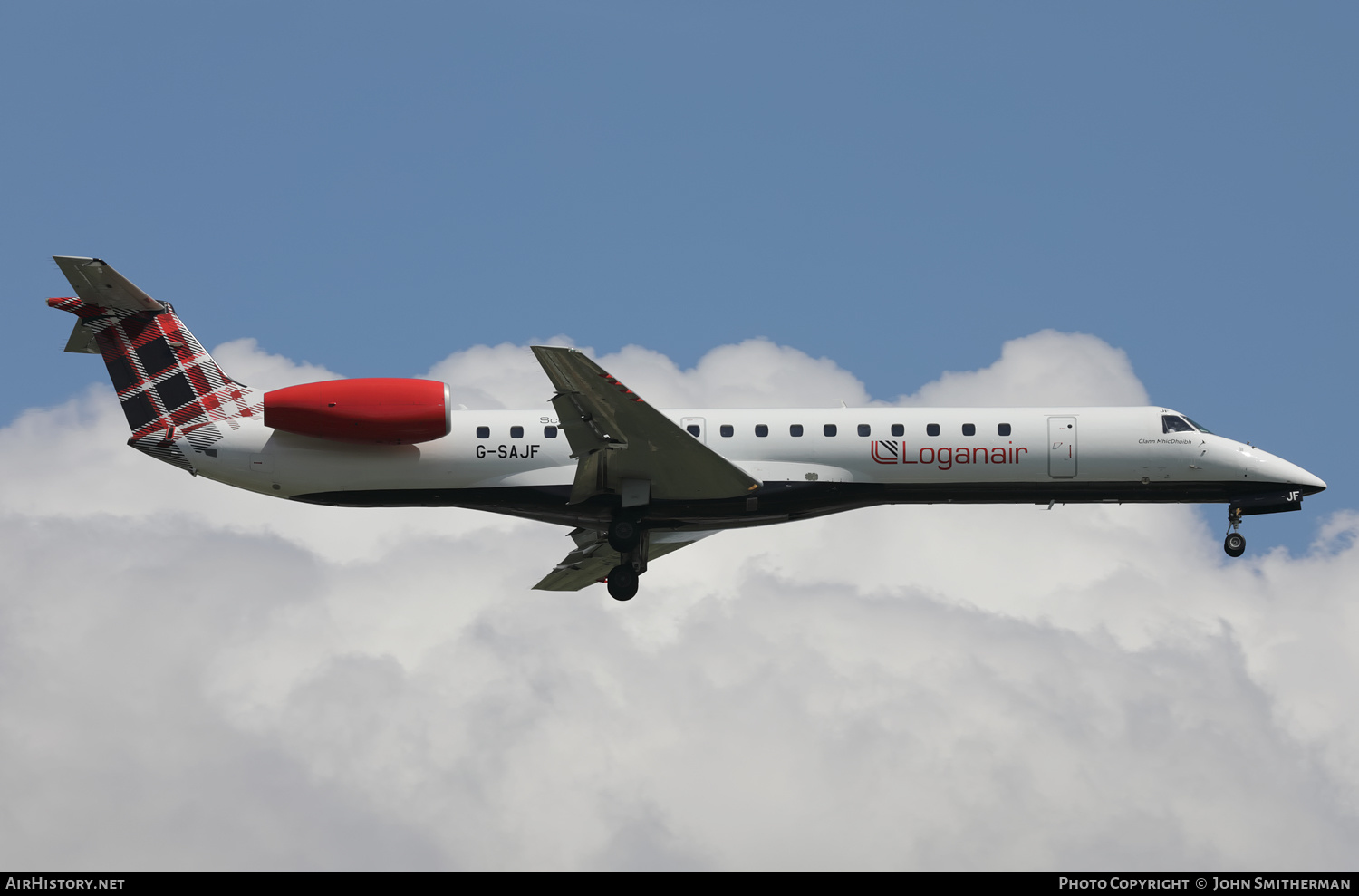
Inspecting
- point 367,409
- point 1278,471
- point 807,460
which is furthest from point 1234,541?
point 367,409

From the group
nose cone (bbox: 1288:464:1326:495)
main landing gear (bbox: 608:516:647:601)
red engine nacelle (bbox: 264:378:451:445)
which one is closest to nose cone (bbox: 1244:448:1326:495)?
nose cone (bbox: 1288:464:1326:495)

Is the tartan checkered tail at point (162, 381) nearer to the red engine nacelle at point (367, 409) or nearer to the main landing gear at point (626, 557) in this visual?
the red engine nacelle at point (367, 409)

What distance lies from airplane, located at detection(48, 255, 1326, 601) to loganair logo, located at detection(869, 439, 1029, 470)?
0.13 feet

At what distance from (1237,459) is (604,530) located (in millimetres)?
14142

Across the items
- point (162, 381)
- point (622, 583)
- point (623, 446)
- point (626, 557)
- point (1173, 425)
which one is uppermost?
point (162, 381)

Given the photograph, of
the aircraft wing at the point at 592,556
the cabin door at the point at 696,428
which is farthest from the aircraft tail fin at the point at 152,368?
the cabin door at the point at 696,428

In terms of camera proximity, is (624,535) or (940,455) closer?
(940,455)

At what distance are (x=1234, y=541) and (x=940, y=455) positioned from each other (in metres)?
7.32

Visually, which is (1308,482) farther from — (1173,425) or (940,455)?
(940,455)

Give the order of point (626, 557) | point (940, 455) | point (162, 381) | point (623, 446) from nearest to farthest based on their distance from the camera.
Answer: point (623, 446)
point (940, 455)
point (626, 557)
point (162, 381)

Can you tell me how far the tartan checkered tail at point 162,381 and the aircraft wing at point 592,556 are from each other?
8212 millimetres

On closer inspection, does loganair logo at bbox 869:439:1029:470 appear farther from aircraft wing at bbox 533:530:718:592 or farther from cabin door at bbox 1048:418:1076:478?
aircraft wing at bbox 533:530:718:592

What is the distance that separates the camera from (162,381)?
34.4m
